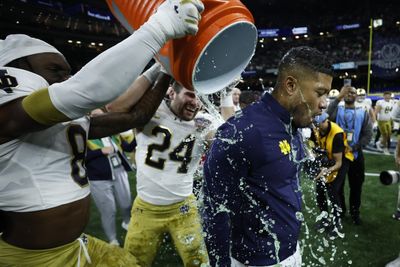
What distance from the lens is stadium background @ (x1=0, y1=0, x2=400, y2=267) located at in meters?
8.66

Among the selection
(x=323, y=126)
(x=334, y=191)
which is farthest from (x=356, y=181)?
(x=323, y=126)

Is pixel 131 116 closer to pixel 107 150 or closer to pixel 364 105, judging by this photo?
pixel 107 150

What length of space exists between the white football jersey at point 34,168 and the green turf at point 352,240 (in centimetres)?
248

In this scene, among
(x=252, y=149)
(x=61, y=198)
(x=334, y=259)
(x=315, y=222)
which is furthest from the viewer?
(x=315, y=222)

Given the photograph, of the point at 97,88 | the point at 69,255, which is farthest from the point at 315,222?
the point at 97,88

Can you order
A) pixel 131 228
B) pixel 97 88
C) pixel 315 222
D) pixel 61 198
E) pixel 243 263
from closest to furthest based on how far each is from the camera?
pixel 97 88 < pixel 61 198 < pixel 243 263 < pixel 131 228 < pixel 315 222

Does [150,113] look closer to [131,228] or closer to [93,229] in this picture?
[131,228]

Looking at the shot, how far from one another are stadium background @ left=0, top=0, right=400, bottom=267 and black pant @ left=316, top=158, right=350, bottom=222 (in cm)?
50

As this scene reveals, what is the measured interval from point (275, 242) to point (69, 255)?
3.55ft

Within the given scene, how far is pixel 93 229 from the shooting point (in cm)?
502

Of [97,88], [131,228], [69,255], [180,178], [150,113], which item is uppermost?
[97,88]

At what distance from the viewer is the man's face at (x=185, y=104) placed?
2834 mm

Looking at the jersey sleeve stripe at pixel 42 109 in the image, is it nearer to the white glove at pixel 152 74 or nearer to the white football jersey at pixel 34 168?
the white football jersey at pixel 34 168

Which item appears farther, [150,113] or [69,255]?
[150,113]
